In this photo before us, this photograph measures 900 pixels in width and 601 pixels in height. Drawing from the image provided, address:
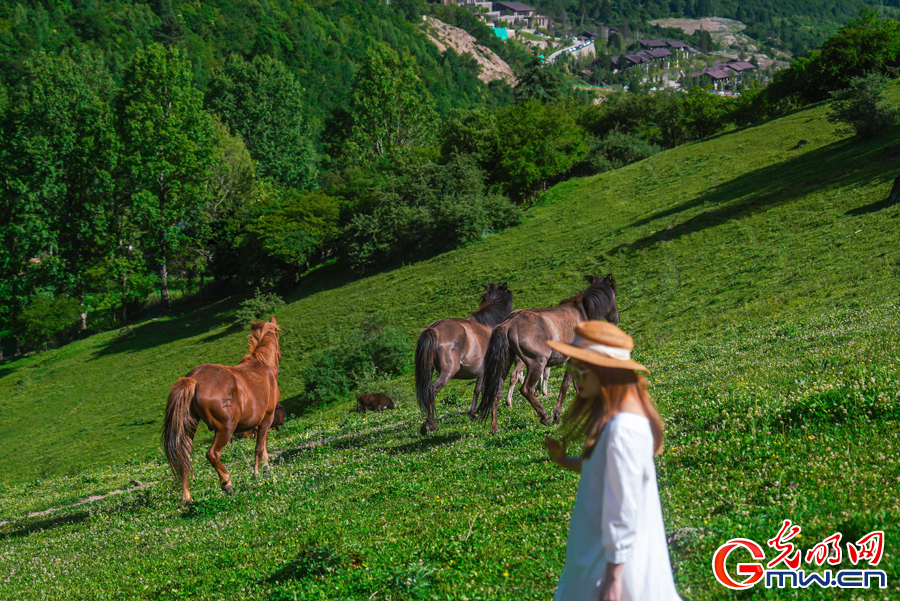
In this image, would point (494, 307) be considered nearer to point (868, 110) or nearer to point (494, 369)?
point (494, 369)

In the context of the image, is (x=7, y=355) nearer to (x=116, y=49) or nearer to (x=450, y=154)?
(x=450, y=154)

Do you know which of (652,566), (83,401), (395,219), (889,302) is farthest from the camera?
(395,219)

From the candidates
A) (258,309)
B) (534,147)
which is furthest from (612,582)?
(534,147)

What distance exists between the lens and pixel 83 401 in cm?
4203

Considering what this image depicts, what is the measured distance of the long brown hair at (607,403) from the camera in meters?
3.66

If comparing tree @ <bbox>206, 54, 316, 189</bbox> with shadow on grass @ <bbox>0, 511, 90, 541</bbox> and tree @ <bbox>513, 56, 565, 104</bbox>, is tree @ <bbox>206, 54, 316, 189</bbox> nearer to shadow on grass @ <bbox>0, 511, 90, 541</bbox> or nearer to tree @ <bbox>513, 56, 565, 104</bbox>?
tree @ <bbox>513, 56, 565, 104</bbox>

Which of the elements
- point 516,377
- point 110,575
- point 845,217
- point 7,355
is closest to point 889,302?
point 516,377

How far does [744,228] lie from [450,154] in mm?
34594

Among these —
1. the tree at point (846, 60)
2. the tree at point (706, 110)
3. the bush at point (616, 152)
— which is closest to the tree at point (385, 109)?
the bush at point (616, 152)

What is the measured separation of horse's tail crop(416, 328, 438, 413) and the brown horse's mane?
3.38 metres

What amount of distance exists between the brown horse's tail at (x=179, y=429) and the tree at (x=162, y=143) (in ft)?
171

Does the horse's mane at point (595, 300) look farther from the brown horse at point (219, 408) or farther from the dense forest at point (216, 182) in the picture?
the dense forest at point (216, 182)

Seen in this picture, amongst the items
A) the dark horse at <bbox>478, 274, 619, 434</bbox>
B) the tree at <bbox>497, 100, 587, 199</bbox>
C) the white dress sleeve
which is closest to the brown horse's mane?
the dark horse at <bbox>478, 274, 619, 434</bbox>

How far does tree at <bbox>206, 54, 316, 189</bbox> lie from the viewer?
9112 centimetres
